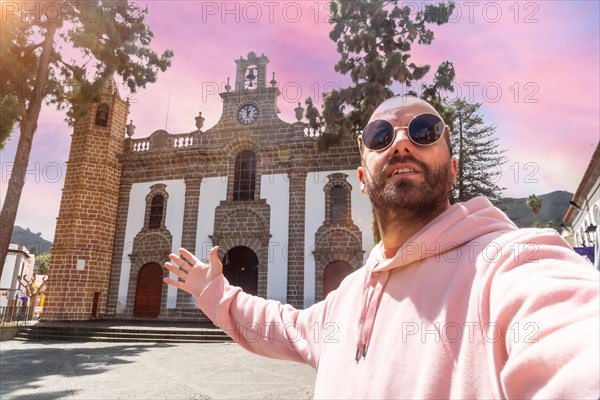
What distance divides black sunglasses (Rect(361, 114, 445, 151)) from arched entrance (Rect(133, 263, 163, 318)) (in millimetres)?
17629

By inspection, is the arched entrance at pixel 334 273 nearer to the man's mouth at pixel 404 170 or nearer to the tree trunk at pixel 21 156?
the tree trunk at pixel 21 156

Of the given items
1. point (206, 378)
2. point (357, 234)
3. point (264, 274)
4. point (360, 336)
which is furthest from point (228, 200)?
point (360, 336)

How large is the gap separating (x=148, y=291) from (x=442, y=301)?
18.8 meters

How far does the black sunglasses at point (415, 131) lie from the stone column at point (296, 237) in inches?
572

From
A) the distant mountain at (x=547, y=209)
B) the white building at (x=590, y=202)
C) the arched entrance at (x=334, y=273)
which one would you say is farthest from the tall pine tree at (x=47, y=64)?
the distant mountain at (x=547, y=209)

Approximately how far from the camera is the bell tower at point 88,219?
16422mm

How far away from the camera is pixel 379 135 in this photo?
4.51 feet

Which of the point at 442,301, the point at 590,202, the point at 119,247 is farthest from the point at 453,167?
the point at 119,247

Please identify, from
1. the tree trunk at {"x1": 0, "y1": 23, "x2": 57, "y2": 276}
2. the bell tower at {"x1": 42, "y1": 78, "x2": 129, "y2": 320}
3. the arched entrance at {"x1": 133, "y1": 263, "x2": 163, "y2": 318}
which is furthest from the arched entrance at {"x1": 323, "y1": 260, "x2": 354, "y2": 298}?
the tree trunk at {"x1": 0, "y1": 23, "x2": 57, "y2": 276}

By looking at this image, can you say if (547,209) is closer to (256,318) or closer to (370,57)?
(370,57)

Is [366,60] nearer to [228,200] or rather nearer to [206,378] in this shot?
[228,200]

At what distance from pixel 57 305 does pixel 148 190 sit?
253 inches

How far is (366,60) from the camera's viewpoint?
1259 centimetres

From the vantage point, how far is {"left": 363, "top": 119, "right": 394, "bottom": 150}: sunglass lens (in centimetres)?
134
